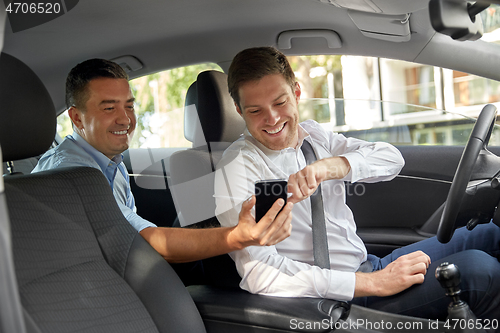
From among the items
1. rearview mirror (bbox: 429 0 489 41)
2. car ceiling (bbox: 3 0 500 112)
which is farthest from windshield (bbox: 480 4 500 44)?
car ceiling (bbox: 3 0 500 112)

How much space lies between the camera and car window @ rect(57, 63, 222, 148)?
6.37 feet

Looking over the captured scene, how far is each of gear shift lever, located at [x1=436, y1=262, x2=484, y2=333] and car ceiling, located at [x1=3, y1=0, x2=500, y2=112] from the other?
73cm

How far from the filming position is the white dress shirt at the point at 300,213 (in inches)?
52.8

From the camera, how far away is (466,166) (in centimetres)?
141

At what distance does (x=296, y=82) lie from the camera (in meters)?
1.65

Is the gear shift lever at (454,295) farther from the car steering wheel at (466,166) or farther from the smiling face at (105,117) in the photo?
the smiling face at (105,117)

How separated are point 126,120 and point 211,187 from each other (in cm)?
45

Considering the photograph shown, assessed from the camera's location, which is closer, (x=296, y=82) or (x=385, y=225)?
(x=296, y=82)

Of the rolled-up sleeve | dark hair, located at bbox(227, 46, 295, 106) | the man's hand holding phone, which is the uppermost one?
dark hair, located at bbox(227, 46, 295, 106)

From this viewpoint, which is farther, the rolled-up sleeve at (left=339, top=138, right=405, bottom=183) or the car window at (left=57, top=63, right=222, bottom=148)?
the car window at (left=57, top=63, right=222, bottom=148)

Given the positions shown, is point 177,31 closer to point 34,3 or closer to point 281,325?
point 34,3

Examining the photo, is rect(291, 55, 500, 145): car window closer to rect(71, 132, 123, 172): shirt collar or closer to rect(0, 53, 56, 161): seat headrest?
rect(71, 132, 123, 172): shirt collar

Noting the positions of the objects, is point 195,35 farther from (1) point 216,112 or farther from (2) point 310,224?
(2) point 310,224

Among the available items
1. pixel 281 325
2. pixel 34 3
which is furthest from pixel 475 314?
pixel 34 3
